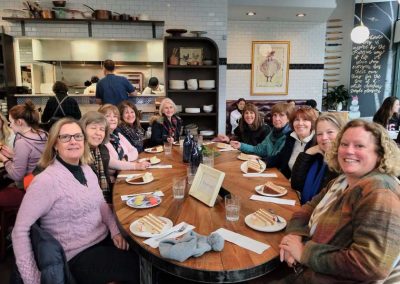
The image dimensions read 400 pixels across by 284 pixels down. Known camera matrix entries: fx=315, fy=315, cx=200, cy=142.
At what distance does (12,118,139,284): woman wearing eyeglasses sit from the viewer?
1.42 m

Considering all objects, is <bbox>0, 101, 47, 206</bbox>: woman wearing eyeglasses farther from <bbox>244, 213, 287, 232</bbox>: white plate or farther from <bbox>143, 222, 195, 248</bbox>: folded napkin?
<bbox>244, 213, 287, 232</bbox>: white plate

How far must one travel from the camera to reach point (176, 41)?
5.26m

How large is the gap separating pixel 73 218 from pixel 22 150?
4.28ft

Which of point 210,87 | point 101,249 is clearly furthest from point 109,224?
point 210,87

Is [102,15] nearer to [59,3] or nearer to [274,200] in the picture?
[59,3]

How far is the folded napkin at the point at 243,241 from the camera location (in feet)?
4.15

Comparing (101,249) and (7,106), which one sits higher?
(7,106)

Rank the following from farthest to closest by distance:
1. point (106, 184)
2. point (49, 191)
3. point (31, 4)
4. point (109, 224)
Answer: point (31, 4) < point (106, 184) < point (109, 224) < point (49, 191)

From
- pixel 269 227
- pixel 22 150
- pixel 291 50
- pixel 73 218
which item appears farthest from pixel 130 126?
pixel 291 50

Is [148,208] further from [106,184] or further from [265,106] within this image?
[265,106]

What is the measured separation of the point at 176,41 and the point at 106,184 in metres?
3.51

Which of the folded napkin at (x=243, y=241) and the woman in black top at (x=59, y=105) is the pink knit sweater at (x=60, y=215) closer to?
the folded napkin at (x=243, y=241)

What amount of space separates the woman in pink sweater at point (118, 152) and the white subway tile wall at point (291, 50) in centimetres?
441

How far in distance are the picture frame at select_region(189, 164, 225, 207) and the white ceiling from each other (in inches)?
182
